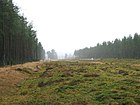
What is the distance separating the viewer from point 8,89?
2327cm

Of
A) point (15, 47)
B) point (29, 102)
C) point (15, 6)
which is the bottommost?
point (29, 102)

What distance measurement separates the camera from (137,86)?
21172mm

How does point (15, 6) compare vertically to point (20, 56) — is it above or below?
above

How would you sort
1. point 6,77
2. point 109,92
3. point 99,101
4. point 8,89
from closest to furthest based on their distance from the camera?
point 99,101, point 109,92, point 8,89, point 6,77

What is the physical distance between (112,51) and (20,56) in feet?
345

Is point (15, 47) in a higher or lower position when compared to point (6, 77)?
higher

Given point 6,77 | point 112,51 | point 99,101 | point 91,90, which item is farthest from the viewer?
point 112,51

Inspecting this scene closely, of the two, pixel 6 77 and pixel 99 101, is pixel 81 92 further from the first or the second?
pixel 6 77

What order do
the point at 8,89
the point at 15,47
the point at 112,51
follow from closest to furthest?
the point at 8,89 → the point at 15,47 → the point at 112,51

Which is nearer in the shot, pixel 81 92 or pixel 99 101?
pixel 99 101

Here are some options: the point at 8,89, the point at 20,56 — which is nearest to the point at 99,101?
the point at 8,89

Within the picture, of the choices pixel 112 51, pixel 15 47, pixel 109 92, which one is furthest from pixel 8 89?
pixel 112 51

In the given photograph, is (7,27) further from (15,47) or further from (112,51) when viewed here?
(112,51)

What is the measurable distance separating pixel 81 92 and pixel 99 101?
3.49m
